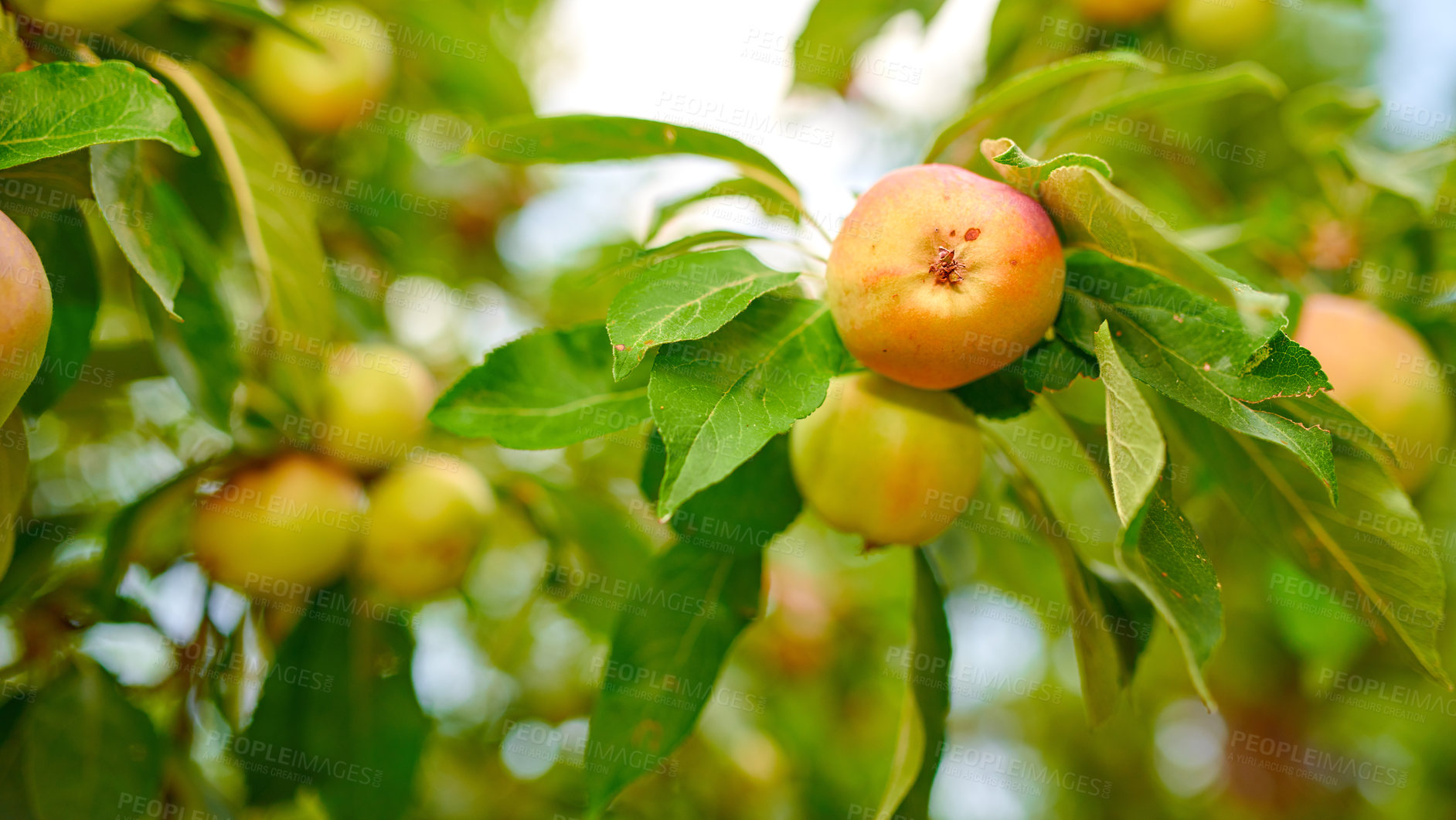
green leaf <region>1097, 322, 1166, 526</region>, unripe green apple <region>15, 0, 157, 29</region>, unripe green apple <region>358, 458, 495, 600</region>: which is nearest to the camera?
green leaf <region>1097, 322, 1166, 526</region>

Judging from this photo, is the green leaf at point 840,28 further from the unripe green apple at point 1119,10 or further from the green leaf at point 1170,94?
the green leaf at point 1170,94

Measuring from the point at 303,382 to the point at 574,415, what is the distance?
2.17 ft

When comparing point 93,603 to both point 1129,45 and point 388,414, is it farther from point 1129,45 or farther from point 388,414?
point 1129,45

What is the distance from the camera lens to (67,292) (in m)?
1.28

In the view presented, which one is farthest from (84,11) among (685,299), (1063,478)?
(1063,478)

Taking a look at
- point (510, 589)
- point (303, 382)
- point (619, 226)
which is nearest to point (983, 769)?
point (510, 589)

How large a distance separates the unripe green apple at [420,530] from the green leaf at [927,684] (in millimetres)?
753

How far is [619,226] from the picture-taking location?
2707 mm

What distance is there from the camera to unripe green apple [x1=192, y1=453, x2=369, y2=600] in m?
1.47

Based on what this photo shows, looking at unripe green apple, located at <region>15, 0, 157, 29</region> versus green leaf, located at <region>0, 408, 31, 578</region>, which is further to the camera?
unripe green apple, located at <region>15, 0, 157, 29</region>
